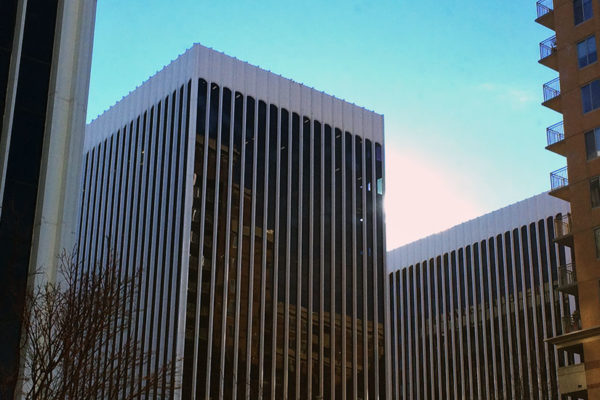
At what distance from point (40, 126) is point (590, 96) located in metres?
31.4

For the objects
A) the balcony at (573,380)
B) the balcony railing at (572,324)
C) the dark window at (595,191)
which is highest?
the dark window at (595,191)

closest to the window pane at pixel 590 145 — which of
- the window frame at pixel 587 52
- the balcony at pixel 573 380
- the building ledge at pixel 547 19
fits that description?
the window frame at pixel 587 52

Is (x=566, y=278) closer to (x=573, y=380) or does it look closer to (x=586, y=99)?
(x=573, y=380)

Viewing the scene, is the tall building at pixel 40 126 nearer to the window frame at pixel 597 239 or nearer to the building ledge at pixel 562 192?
the window frame at pixel 597 239

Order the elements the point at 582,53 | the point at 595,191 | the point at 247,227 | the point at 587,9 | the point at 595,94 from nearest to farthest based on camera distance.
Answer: the point at 595,191 < the point at 595,94 < the point at 582,53 < the point at 587,9 < the point at 247,227

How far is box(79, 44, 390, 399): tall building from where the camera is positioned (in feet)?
275

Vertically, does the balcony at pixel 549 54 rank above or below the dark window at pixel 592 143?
Answer: above

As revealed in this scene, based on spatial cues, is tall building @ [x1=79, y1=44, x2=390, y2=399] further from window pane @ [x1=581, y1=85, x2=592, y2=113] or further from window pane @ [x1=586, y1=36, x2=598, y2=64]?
window pane @ [x1=586, y1=36, x2=598, y2=64]

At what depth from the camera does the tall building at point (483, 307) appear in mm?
107750

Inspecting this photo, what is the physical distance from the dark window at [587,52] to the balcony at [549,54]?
2067mm

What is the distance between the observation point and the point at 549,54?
202 feet

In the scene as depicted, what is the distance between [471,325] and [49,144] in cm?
8087

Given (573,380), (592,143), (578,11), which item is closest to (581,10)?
(578,11)

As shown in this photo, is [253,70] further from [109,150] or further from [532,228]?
[532,228]
